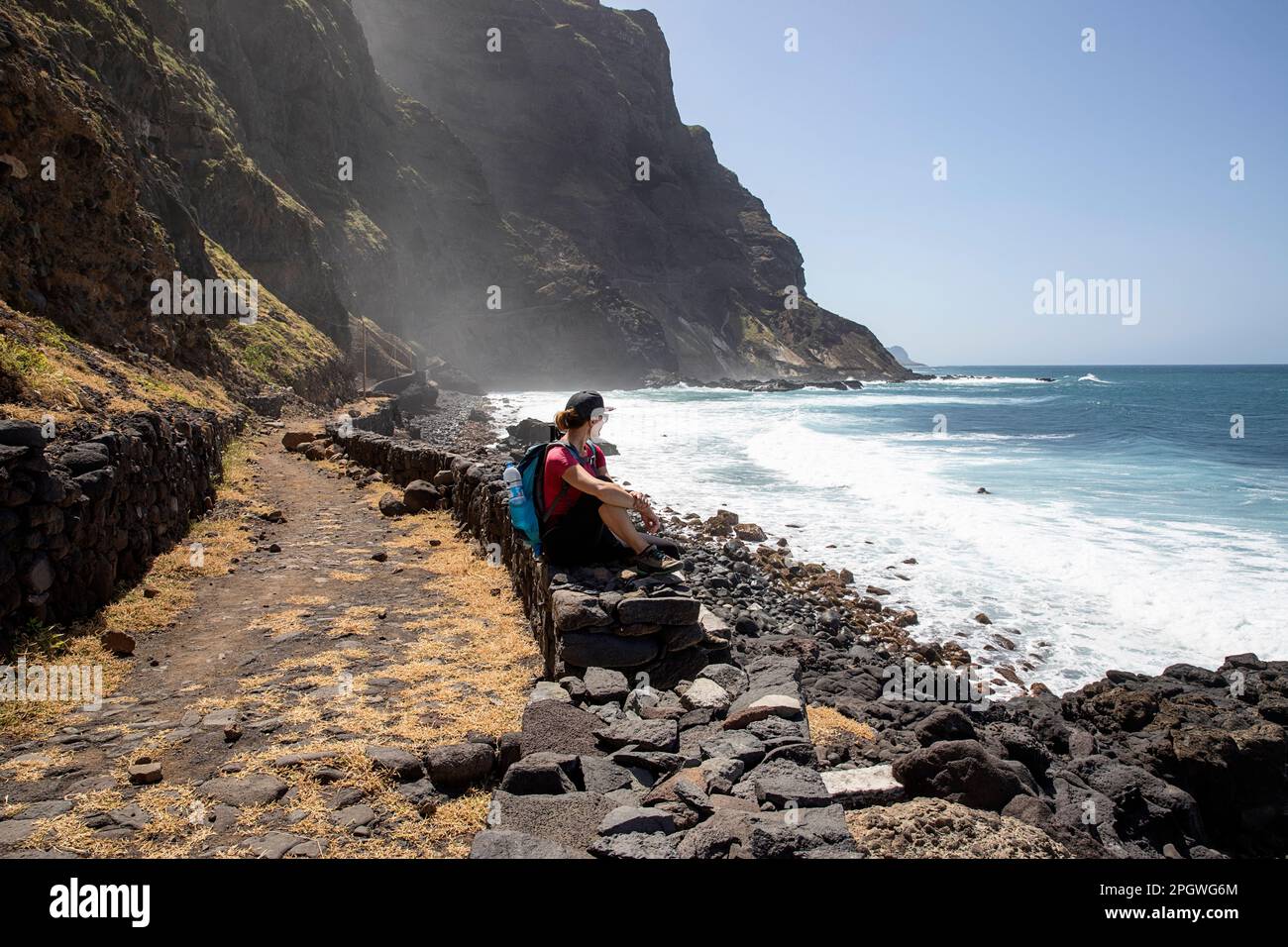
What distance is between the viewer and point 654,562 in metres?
6.27

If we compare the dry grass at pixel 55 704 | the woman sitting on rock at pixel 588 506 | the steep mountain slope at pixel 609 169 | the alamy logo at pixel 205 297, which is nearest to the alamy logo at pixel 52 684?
the dry grass at pixel 55 704

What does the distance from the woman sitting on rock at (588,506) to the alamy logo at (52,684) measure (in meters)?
3.64

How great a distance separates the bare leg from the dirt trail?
5.04ft

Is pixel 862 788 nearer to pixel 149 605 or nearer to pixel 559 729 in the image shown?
pixel 559 729

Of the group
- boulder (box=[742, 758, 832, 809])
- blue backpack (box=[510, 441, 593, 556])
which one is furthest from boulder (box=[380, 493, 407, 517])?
boulder (box=[742, 758, 832, 809])

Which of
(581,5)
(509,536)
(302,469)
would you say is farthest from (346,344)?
(581,5)

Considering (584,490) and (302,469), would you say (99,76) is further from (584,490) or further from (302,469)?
(584,490)

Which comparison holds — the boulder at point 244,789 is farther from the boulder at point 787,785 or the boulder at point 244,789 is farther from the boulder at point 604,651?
the boulder at point 787,785

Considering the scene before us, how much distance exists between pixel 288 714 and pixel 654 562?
297 centimetres

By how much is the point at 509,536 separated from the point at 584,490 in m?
4.19

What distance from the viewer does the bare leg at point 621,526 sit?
6211 millimetres

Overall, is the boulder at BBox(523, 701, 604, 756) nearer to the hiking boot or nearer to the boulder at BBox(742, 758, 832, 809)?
the boulder at BBox(742, 758, 832, 809)

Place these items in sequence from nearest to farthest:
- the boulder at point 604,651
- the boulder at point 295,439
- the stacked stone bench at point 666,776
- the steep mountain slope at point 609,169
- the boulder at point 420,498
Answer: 1. the stacked stone bench at point 666,776
2. the boulder at point 604,651
3. the boulder at point 420,498
4. the boulder at point 295,439
5. the steep mountain slope at point 609,169
